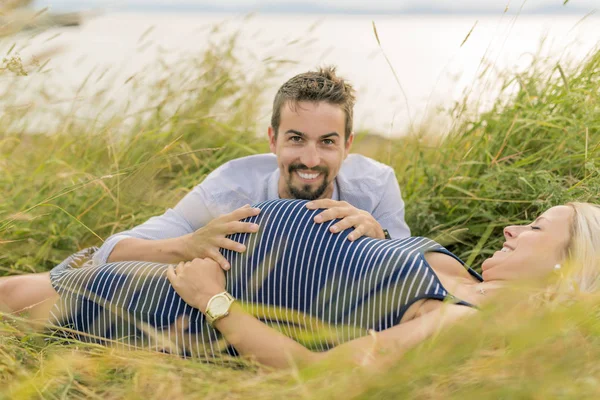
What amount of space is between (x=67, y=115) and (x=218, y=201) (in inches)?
58.3

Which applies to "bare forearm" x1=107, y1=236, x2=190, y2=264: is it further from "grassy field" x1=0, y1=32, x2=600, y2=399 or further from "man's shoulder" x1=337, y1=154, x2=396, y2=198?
"man's shoulder" x1=337, y1=154, x2=396, y2=198

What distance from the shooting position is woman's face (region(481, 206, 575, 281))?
2.30 meters

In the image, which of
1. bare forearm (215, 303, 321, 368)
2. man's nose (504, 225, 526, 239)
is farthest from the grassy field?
man's nose (504, 225, 526, 239)

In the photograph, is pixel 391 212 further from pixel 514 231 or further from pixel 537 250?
pixel 537 250

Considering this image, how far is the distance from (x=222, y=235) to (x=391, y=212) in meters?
1.08

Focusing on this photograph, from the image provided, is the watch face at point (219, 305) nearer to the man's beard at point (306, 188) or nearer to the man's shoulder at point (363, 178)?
the man's beard at point (306, 188)

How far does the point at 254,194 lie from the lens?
122 inches

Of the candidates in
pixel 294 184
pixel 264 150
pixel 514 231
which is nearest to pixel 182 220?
pixel 294 184

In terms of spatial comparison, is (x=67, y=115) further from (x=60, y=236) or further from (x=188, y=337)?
(x=188, y=337)

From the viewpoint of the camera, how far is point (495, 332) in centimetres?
136

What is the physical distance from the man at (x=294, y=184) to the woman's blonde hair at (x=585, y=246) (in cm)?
69

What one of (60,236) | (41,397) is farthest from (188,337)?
(60,236)

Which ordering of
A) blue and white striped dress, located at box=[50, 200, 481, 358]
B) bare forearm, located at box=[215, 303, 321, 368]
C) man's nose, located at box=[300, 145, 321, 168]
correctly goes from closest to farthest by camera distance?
bare forearm, located at box=[215, 303, 321, 368] → blue and white striped dress, located at box=[50, 200, 481, 358] → man's nose, located at box=[300, 145, 321, 168]

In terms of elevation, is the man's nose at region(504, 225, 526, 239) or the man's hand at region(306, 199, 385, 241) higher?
the man's hand at region(306, 199, 385, 241)
